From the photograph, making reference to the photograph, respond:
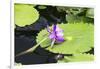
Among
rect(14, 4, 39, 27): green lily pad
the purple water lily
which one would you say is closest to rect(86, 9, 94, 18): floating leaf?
the purple water lily

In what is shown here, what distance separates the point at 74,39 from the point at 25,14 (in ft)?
1.36

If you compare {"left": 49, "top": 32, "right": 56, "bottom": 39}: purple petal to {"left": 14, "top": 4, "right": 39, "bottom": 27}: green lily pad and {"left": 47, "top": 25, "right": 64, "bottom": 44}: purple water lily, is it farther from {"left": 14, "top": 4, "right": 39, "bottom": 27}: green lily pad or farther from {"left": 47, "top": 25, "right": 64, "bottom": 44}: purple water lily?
{"left": 14, "top": 4, "right": 39, "bottom": 27}: green lily pad

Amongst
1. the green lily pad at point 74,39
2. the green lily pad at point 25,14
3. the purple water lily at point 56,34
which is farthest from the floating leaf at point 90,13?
the green lily pad at point 25,14

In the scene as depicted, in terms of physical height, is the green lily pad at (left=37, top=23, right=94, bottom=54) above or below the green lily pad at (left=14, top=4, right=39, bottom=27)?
below

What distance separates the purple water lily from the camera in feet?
5.12

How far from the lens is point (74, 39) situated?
5.29ft

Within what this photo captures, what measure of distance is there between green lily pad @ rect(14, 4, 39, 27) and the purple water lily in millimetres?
141

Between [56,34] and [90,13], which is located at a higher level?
[90,13]

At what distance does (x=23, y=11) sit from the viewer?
1.50 m

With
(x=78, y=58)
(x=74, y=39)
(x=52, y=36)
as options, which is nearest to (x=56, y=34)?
(x=52, y=36)

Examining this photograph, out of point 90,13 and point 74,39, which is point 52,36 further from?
point 90,13

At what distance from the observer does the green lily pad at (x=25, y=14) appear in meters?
1.48
